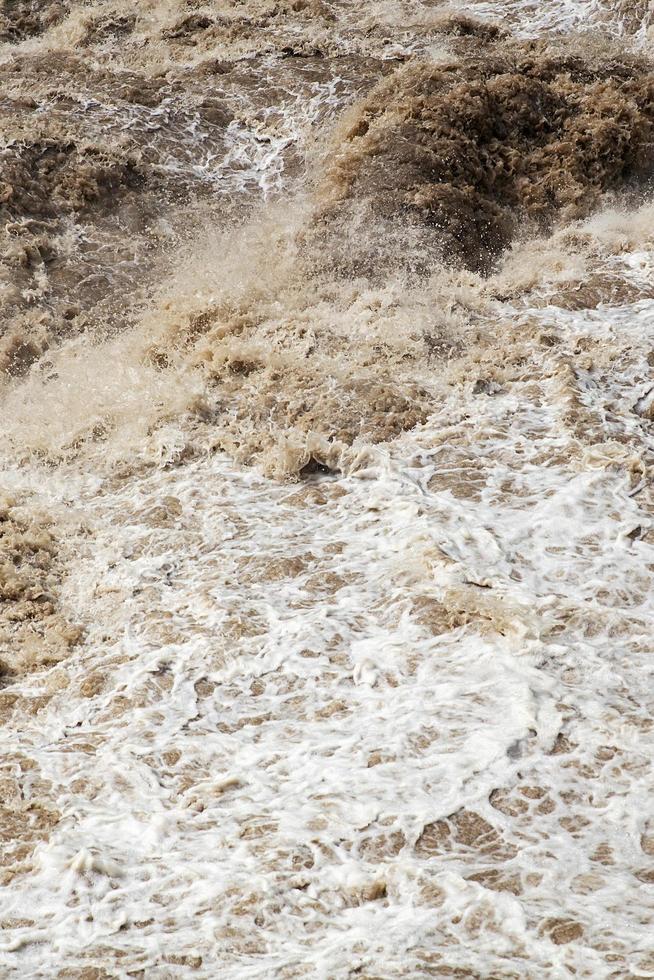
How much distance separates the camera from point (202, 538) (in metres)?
7.02

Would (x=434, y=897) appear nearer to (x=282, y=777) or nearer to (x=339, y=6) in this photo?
(x=282, y=777)

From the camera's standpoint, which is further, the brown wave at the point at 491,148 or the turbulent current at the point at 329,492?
the brown wave at the point at 491,148

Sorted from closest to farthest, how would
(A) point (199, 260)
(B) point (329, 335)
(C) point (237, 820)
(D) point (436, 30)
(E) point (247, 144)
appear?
(C) point (237, 820) → (B) point (329, 335) → (A) point (199, 260) → (E) point (247, 144) → (D) point (436, 30)

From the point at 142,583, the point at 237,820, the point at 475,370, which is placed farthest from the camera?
the point at 475,370

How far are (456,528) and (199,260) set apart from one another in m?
5.33

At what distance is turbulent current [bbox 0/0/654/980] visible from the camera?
4.32 meters

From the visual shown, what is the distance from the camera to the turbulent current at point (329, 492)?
14.2 feet

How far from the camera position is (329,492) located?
7.39 metres

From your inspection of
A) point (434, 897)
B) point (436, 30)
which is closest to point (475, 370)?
point (434, 897)

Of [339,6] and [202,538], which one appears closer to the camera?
[202,538]

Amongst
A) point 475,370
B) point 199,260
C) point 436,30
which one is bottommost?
point 475,370

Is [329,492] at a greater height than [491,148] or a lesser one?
lesser

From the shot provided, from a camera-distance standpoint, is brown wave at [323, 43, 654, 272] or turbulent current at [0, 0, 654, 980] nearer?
turbulent current at [0, 0, 654, 980]

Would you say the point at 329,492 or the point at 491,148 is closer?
the point at 329,492
